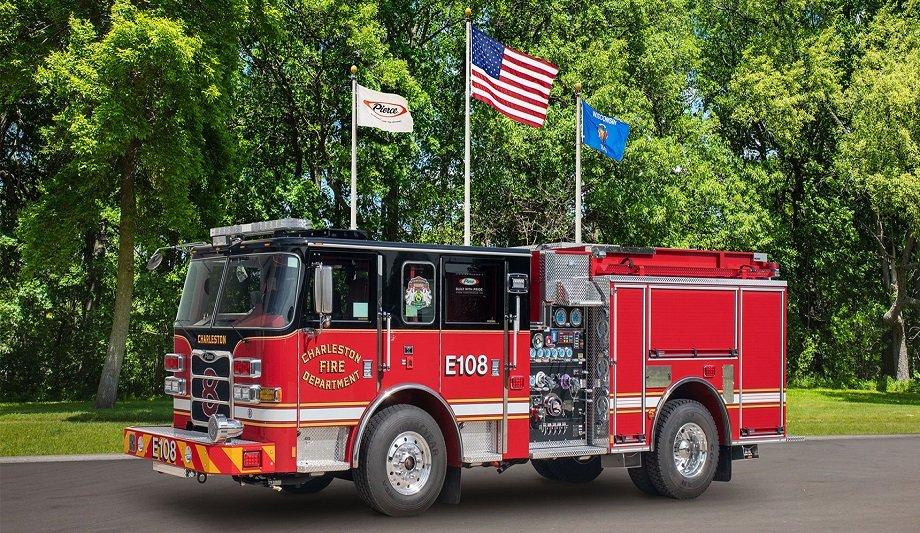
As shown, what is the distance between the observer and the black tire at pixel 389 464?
11.6 metres

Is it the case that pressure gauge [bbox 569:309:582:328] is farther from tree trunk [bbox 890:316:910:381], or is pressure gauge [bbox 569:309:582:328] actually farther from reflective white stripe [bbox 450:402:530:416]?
tree trunk [bbox 890:316:910:381]

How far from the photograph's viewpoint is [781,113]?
4384cm

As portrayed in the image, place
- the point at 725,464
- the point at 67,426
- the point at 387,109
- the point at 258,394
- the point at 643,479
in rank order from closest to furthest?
the point at 258,394, the point at 643,479, the point at 725,464, the point at 67,426, the point at 387,109

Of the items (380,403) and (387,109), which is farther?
(387,109)

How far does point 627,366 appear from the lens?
13.7 m

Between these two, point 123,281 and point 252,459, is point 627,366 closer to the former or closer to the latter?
point 252,459

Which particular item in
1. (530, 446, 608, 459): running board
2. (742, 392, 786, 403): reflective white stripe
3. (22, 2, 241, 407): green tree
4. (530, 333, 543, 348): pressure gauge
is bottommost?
(530, 446, 608, 459): running board

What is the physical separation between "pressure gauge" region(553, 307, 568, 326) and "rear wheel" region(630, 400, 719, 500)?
1.72m

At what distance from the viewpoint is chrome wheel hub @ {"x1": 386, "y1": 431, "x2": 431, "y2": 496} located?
38.5ft

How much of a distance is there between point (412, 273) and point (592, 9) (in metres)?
30.2

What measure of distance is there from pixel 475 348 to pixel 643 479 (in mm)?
3074

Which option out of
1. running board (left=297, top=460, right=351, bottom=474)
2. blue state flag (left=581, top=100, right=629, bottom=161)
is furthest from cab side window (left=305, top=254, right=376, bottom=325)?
blue state flag (left=581, top=100, right=629, bottom=161)

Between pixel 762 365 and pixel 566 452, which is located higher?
pixel 762 365

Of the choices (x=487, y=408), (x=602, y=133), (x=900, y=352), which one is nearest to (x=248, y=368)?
(x=487, y=408)
